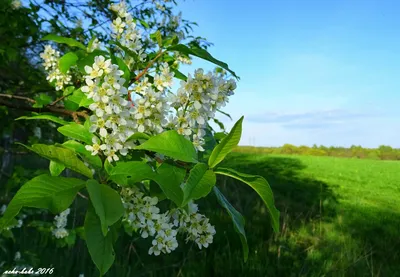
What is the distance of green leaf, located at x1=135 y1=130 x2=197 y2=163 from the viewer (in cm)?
101

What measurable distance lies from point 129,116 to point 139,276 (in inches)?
118

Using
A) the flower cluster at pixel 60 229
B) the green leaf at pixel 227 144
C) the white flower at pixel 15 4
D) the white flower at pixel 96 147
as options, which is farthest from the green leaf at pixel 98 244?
the white flower at pixel 15 4

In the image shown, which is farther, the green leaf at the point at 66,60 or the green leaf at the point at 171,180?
the green leaf at the point at 66,60

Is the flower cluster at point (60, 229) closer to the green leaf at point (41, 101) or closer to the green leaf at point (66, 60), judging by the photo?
the green leaf at point (41, 101)

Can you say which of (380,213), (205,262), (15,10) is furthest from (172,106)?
(380,213)

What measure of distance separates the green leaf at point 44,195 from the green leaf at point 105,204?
0.06m

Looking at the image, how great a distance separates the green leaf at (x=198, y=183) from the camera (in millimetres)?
954

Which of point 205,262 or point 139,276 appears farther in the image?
point 205,262

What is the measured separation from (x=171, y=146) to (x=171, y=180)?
3.5 inches

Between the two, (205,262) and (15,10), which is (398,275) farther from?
(15,10)

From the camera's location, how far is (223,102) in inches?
50.9

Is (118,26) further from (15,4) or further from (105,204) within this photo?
(15,4)

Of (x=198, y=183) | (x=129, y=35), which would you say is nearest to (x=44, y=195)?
(x=198, y=183)

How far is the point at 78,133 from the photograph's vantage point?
1.18m
